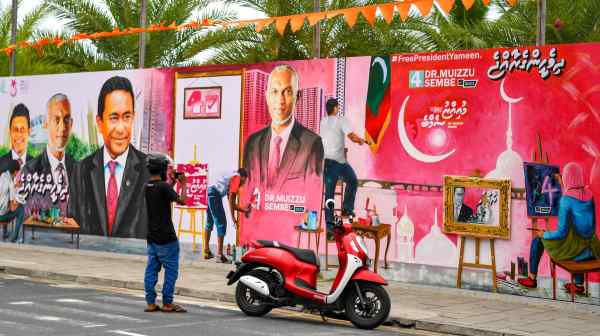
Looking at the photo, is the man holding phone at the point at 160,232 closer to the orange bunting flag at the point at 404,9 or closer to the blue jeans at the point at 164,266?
the blue jeans at the point at 164,266

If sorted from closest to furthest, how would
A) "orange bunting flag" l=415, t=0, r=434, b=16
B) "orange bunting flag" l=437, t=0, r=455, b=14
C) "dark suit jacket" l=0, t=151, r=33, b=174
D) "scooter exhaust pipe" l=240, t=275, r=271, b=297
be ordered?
"scooter exhaust pipe" l=240, t=275, r=271, b=297 < "orange bunting flag" l=437, t=0, r=455, b=14 < "orange bunting flag" l=415, t=0, r=434, b=16 < "dark suit jacket" l=0, t=151, r=33, b=174

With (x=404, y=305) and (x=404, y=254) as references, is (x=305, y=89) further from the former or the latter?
(x=404, y=305)

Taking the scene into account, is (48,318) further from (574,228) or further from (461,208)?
(574,228)

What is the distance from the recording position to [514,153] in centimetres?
1457

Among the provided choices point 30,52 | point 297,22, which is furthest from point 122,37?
point 297,22

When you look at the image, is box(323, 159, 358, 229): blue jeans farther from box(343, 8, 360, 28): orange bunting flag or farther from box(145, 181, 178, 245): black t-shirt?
box(145, 181, 178, 245): black t-shirt

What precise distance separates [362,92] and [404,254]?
278 cm

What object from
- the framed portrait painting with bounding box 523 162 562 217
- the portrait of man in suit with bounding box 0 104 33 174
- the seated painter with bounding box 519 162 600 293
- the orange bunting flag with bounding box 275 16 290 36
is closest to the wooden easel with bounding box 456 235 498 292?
the seated painter with bounding box 519 162 600 293

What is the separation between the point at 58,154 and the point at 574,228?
11.5 metres

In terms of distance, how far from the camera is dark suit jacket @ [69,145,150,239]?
19.3 meters

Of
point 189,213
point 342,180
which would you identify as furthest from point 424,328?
point 189,213

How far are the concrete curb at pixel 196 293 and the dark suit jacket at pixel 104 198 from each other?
3.01m

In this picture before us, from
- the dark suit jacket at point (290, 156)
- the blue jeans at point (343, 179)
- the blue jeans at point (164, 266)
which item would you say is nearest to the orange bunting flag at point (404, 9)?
the blue jeans at point (343, 179)

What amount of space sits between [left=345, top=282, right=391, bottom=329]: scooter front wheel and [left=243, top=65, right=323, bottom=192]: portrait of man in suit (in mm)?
5386
